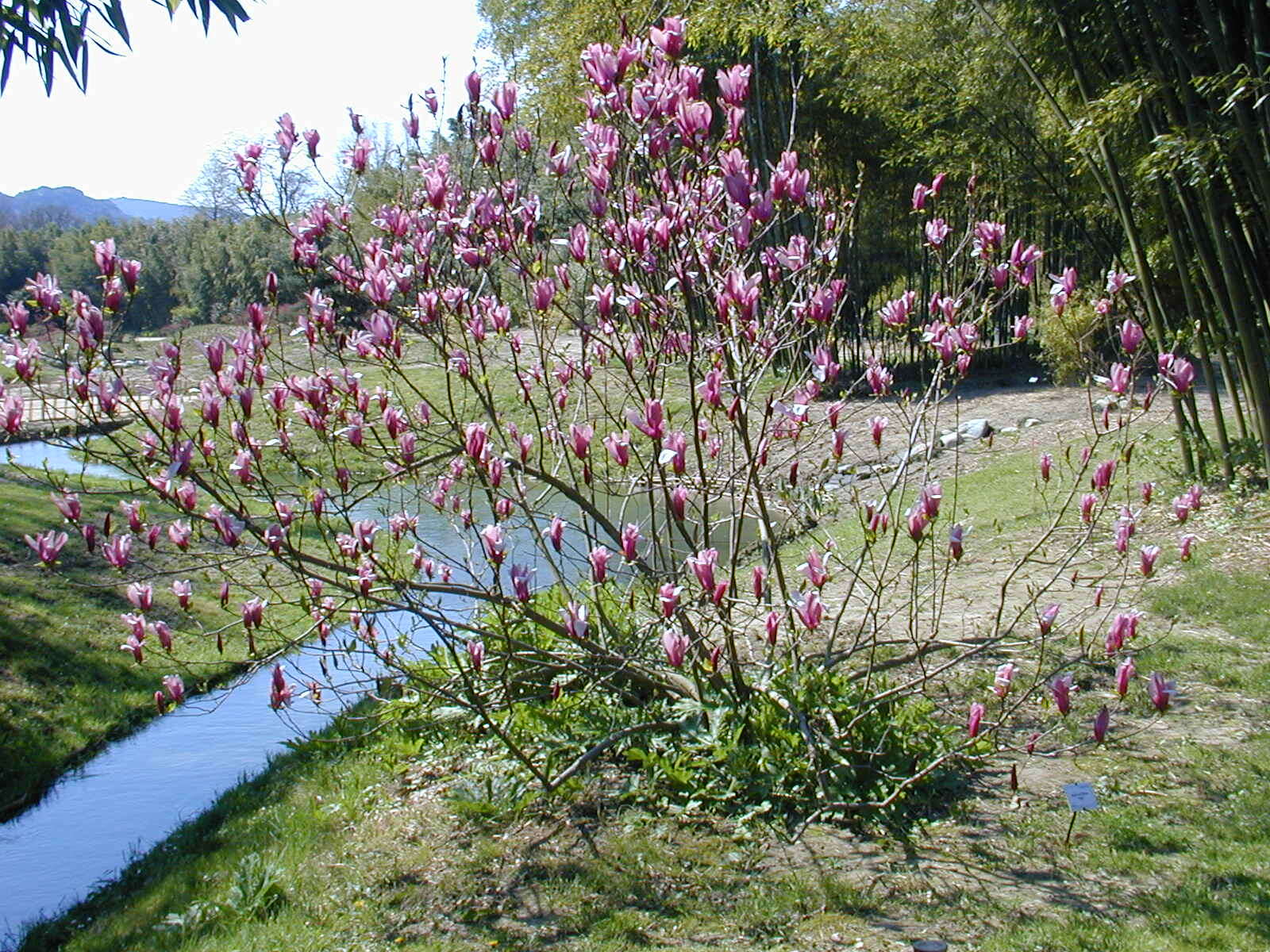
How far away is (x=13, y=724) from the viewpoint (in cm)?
532

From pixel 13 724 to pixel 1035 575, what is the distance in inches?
207

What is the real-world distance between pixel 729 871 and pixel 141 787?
3.21m

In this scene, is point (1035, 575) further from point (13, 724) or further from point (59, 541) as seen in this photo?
point (13, 724)

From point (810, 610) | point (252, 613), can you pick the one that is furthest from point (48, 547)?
point (810, 610)

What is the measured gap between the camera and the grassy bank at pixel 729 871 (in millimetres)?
2783

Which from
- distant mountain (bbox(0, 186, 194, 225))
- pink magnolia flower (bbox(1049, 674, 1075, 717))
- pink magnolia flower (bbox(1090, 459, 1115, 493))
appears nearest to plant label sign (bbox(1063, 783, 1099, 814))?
pink magnolia flower (bbox(1049, 674, 1075, 717))

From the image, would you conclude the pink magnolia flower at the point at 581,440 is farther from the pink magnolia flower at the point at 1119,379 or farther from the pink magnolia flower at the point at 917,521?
the pink magnolia flower at the point at 1119,379

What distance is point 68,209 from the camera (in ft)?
169

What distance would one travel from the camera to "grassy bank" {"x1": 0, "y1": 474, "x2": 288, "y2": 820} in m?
5.20

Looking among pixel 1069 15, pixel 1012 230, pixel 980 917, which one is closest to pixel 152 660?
pixel 980 917

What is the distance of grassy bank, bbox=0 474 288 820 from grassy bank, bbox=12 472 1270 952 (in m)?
1.20

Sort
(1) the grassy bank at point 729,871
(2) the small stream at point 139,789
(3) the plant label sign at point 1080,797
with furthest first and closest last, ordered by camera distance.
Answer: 1. (2) the small stream at point 139,789
2. (1) the grassy bank at point 729,871
3. (3) the plant label sign at point 1080,797

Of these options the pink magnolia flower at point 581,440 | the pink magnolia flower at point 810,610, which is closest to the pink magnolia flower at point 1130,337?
the pink magnolia flower at point 810,610

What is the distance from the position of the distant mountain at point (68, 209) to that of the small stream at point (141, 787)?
1057 inches
